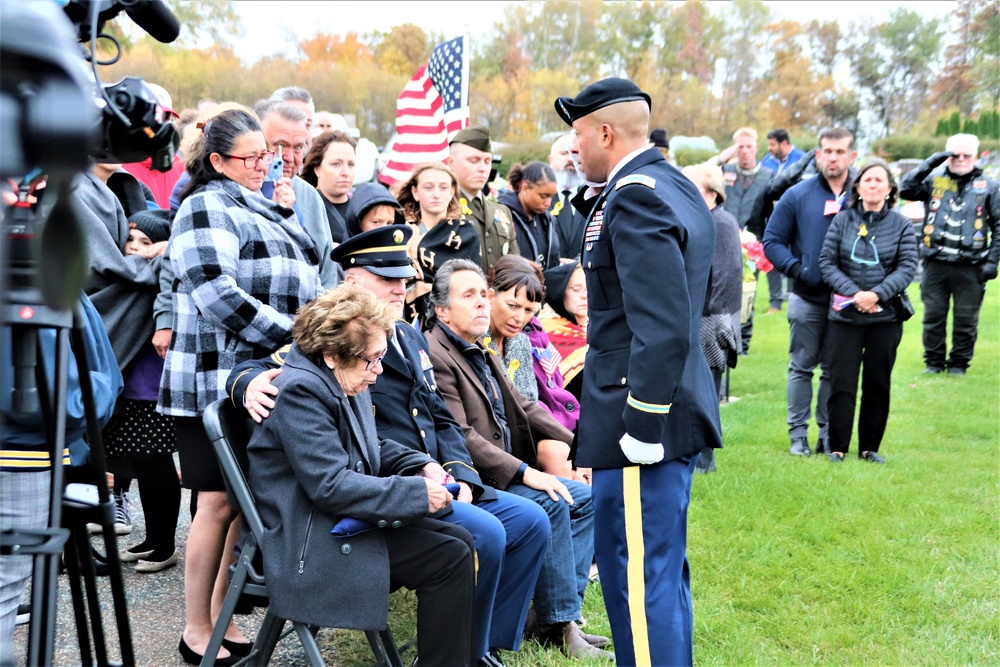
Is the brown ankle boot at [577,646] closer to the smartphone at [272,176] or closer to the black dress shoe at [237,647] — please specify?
the black dress shoe at [237,647]

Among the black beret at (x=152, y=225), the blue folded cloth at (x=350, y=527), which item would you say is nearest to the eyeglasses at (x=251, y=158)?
the black beret at (x=152, y=225)

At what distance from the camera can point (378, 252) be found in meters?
3.84

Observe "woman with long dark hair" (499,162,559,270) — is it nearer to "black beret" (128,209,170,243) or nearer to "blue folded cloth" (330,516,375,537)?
"black beret" (128,209,170,243)

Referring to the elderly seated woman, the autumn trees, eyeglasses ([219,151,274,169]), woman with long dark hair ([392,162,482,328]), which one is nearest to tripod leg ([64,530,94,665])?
the elderly seated woman

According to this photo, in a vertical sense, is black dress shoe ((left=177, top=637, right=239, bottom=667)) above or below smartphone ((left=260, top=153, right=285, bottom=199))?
below

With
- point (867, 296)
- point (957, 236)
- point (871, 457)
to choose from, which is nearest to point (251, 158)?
point (867, 296)

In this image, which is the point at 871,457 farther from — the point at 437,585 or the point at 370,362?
the point at 370,362

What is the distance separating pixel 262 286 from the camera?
3643 millimetres

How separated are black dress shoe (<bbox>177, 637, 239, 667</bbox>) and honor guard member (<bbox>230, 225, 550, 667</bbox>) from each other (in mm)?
880

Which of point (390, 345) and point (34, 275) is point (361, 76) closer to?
point (390, 345)

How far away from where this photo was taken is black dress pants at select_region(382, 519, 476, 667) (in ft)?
10.3

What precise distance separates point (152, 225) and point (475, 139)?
7.99 ft

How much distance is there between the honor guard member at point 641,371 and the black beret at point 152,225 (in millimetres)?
1947

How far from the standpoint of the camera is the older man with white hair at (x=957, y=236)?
9383 mm
